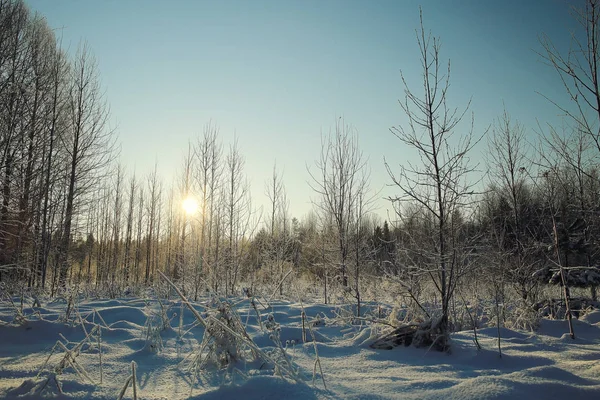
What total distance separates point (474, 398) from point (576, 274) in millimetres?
12865

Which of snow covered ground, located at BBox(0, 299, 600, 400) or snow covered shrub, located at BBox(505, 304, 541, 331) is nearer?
snow covered ground, located at BBox(0, 299, 600, 400)

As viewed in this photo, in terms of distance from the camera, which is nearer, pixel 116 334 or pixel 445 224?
pixel 116 334

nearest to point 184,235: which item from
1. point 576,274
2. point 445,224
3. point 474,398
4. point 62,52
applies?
point 62,52

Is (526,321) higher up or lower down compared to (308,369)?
lower down

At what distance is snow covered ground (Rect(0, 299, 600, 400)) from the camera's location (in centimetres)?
173

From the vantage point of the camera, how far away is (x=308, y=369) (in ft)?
7.63

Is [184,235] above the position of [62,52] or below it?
below

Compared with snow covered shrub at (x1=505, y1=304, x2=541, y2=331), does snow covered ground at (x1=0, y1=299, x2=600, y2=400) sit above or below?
above

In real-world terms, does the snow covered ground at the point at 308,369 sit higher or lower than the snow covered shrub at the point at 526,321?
higher

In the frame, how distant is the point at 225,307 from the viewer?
2.28 metres

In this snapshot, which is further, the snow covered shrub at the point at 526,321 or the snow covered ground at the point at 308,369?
the snow covered shrub at the point at 526,321

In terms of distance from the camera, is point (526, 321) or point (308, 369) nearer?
point (308, 369)

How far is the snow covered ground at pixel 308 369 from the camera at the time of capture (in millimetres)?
1732

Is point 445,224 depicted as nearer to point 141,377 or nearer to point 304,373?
point 304,373
